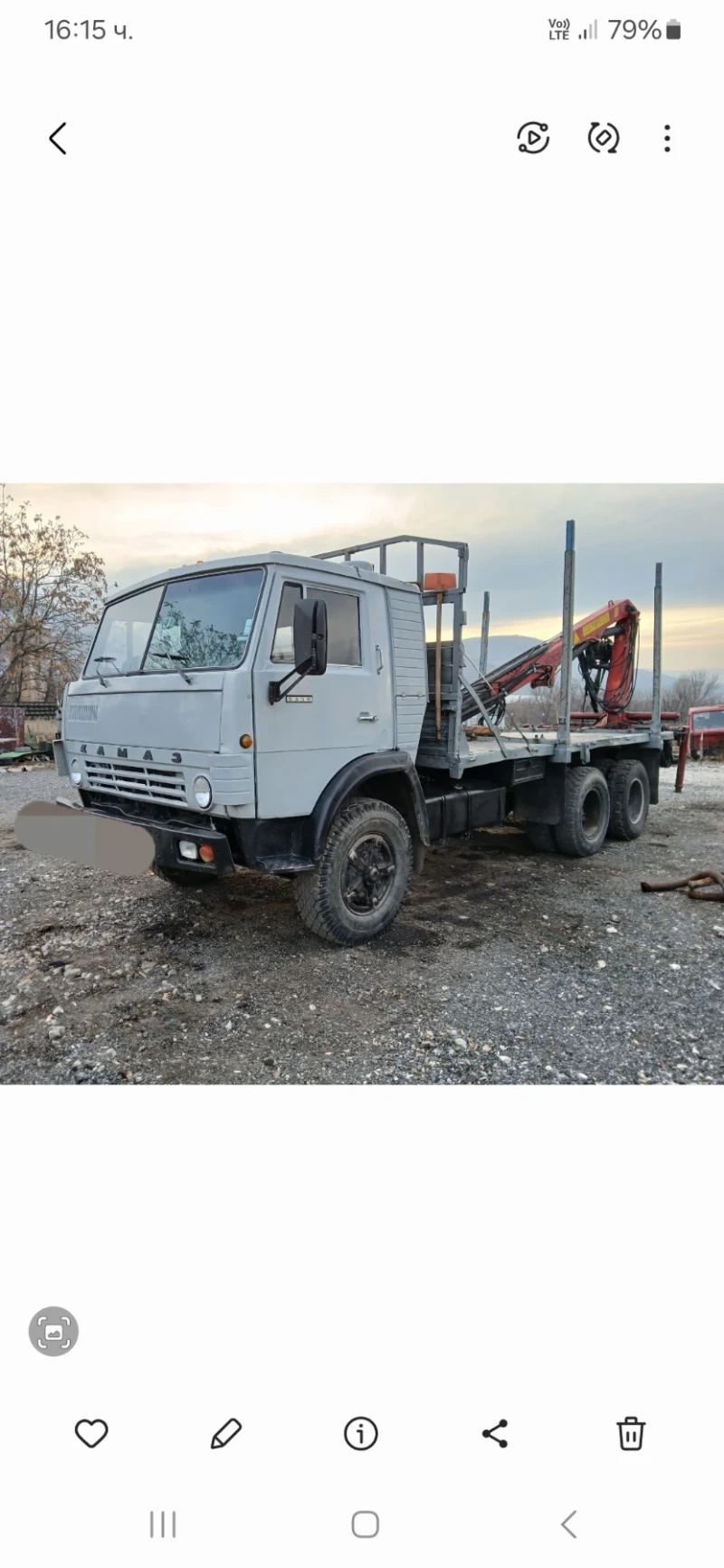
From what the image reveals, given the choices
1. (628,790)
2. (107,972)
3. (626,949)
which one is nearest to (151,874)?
(107,972)

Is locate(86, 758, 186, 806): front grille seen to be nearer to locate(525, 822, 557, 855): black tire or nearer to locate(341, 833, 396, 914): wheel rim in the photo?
locate(341, 833, 396, 914): wheel rim

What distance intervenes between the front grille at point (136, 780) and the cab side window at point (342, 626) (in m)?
1.11

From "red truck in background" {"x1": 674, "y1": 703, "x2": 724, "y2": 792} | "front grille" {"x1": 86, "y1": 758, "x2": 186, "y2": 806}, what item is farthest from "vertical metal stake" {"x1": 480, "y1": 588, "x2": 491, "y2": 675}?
"red truck in background" {"x1": 674, "y1": 703, "x2": 724, "y2": 792}

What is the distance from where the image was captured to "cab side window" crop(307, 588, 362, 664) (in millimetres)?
4207

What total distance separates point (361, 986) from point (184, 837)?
3.88 feet

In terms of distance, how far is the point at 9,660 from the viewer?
8.27 metres

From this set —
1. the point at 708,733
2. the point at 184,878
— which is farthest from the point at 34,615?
the point at 708,733

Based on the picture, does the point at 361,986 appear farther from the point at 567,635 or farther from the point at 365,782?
the point at 567,635

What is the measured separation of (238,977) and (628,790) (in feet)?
16.5

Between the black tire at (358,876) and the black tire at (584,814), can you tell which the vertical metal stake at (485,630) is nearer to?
the black tire at (584,814)

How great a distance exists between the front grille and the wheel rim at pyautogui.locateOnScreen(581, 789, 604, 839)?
14.2 feet

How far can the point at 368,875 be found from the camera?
435cm

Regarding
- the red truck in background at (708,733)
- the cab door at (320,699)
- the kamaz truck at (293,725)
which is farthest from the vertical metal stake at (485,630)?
the red truck in background at (708,733)
